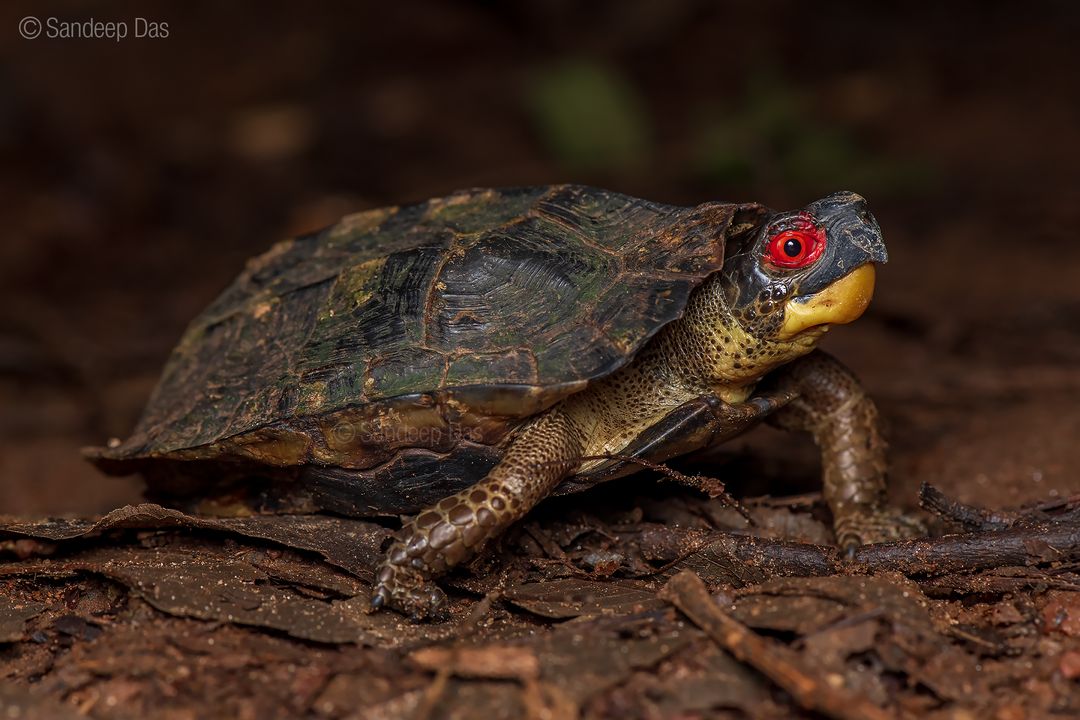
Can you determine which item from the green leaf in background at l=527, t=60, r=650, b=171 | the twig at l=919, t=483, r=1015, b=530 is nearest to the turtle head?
the twig at l=919, t=483, r=1015, b=530

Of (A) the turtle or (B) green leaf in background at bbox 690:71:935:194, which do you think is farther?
(B) green leaf in background at bbox 690:71:935:194

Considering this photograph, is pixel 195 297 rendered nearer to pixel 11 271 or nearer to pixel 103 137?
pixel 11 271

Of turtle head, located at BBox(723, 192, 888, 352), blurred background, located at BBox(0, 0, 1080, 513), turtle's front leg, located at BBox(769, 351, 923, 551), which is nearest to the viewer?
turtle head, located at BBox(723, 192, 888, 352)

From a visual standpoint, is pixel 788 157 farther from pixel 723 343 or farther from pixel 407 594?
pixel 407 594

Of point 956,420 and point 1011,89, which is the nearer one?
point 956,420

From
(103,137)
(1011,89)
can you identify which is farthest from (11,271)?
(1011,89)
